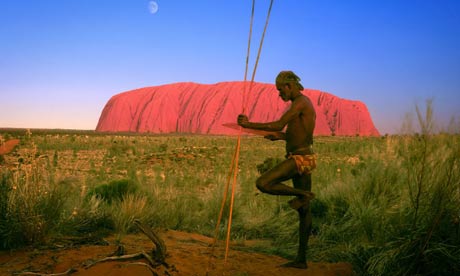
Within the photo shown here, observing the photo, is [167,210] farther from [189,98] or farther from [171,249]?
[189,98]

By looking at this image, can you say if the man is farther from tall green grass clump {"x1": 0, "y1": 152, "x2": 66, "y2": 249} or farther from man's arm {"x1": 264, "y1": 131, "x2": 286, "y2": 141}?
tall green grass clump {"x1": 0, "y1": 152, "x2": 66, "y2": 249}

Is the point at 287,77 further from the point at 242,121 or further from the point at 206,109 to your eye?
the point at 206,109

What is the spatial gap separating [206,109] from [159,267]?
126583 millimetres

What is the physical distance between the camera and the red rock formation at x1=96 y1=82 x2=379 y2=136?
413ft

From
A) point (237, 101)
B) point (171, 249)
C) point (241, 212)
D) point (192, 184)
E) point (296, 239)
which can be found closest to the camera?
point (171, 249)

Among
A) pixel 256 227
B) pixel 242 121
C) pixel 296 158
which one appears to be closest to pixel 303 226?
pixel 296 158

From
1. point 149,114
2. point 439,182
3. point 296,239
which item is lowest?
point 296,239

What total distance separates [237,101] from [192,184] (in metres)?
116

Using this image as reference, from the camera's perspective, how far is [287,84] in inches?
173

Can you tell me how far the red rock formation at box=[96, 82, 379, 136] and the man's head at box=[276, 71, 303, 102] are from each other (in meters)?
116

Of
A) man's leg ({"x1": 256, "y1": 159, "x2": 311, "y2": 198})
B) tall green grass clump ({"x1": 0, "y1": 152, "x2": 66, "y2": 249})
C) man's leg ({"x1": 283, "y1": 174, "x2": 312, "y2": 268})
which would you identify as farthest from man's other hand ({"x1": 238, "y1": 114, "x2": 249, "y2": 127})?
tall green grass clump ({"x1": 0, "y1": 152, "x2": 66, "y2": 249})

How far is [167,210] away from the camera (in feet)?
24.5

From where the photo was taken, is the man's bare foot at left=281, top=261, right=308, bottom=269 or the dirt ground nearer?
the dirt ground

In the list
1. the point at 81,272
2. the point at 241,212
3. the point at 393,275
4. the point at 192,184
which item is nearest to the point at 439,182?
the point at 393,275
